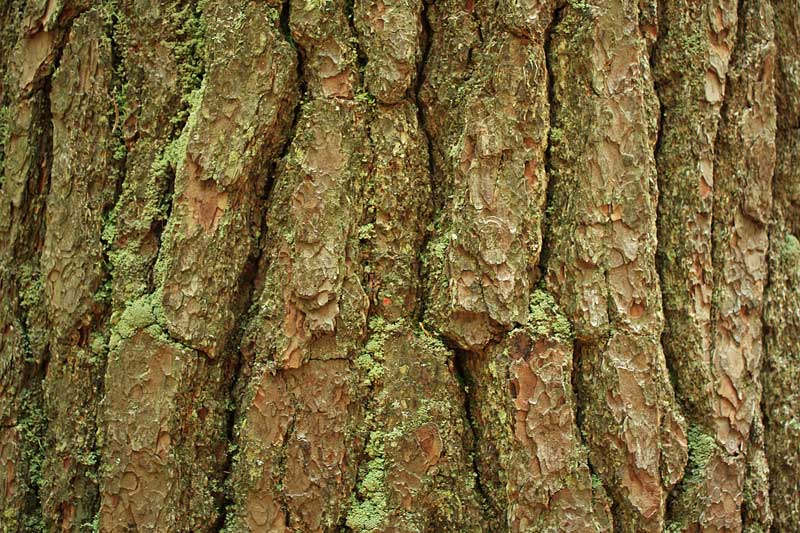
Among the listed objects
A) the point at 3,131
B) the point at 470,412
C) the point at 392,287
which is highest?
the point at 3,131

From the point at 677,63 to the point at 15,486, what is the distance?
1.99 meters

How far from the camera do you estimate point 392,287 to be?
1781 mm

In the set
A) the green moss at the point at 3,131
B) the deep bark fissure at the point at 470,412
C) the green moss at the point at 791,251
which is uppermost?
the green moss at the point at 791,251

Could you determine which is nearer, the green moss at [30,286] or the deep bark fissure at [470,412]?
the deep bark fissure at [470,412]

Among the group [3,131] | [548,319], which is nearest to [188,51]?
[3,131]

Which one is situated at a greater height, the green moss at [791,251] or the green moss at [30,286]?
the green moss at [791,251]

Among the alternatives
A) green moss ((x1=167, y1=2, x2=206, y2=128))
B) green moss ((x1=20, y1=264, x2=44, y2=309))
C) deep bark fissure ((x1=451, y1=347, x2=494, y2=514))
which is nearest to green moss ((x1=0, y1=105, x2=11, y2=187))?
green moss ((x1=20, y1=264, x2=44, y2=309))

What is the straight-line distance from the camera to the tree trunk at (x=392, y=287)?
174 cm

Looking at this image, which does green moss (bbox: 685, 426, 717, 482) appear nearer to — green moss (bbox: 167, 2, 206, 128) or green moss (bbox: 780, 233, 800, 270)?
green moss (bbox: 780, 233, 800, 270)

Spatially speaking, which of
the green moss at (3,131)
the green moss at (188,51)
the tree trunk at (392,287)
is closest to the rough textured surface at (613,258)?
the tree trunk at (392,287)

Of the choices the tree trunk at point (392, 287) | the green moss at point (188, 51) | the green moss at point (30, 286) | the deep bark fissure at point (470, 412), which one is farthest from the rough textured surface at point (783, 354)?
the green moss at point (30, 286)

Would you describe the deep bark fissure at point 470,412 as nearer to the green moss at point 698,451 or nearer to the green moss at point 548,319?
the green moss at point 548,319

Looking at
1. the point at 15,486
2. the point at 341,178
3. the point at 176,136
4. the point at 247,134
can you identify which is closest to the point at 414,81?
the point at 341,178

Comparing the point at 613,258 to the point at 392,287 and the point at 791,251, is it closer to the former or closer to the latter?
the point at 392,287
